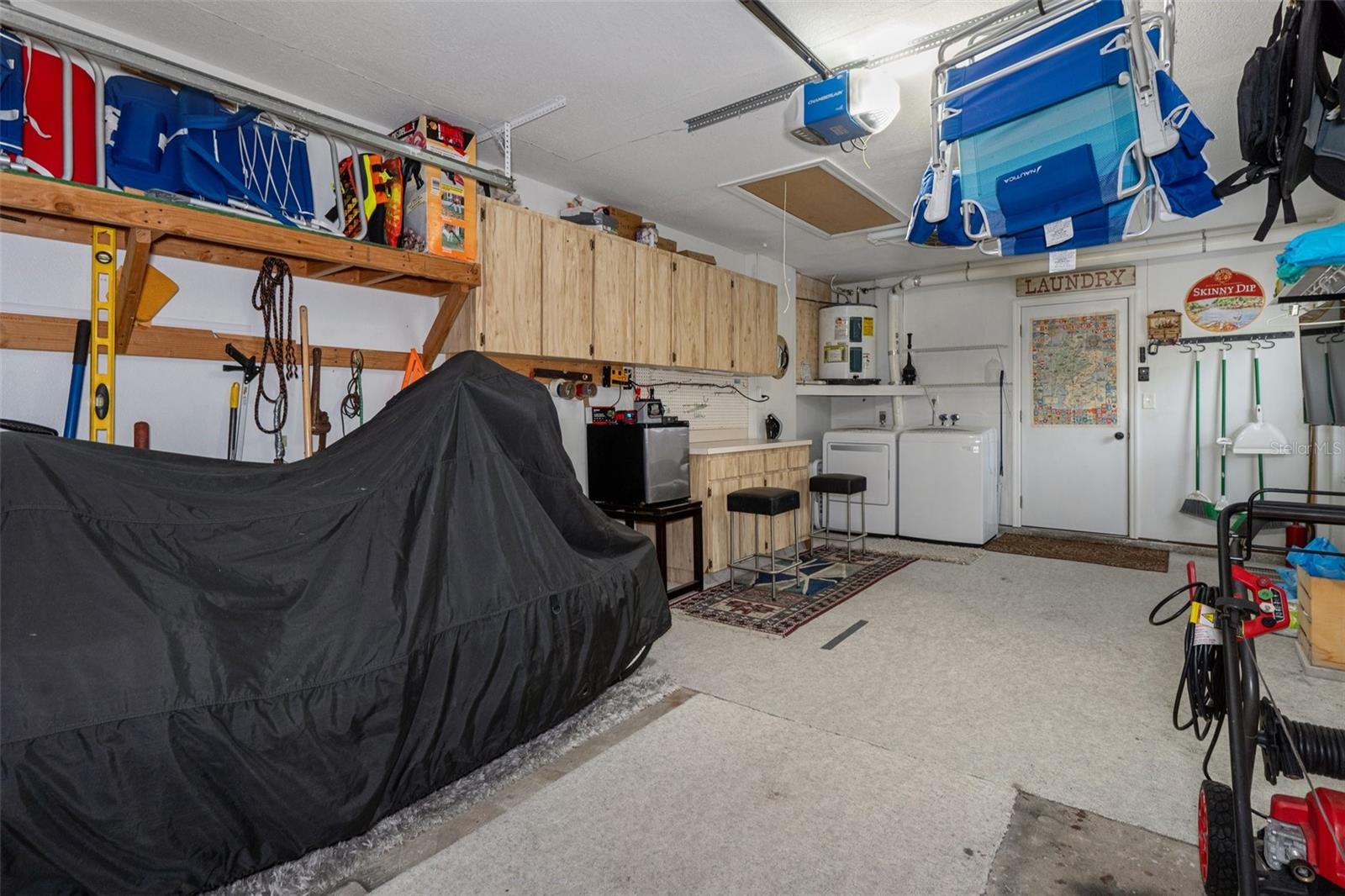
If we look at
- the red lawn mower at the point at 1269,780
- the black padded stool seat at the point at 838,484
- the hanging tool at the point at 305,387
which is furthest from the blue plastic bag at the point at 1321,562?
the hanging tool at the point at 305,387

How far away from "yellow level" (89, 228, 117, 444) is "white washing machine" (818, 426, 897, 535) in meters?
5.22

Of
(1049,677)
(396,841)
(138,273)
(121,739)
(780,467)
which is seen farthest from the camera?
(780,467)

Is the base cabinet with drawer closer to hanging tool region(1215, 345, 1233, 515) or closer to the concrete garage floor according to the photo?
the concrete garage floor

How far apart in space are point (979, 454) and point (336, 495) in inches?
202

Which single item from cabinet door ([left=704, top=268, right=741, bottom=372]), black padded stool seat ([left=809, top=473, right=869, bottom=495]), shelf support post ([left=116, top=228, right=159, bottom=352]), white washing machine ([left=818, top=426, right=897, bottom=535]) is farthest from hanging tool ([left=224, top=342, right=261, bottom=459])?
white washing machine ([left=818, top=426, right=897, bottom=535])

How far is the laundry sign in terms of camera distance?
5637 mm

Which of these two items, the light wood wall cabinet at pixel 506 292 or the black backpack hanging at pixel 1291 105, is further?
the light wood wall cabinet at pixel 506 292

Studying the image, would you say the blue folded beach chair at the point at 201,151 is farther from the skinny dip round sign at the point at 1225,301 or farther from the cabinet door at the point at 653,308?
the skinny dip round sign at the point at 1225,301

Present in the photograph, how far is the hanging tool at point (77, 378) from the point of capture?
6.89 ft

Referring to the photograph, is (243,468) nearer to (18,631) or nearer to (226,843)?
(18,631)

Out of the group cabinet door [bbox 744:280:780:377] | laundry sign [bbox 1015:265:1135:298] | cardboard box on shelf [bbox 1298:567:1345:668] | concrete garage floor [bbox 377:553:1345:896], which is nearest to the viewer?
concrete garage floor [bbox 377:553:1345:896]

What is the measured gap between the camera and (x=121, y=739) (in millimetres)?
1352

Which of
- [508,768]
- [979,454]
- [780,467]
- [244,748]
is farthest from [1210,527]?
[244,748]

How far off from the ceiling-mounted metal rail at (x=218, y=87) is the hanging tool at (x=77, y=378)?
876mm
